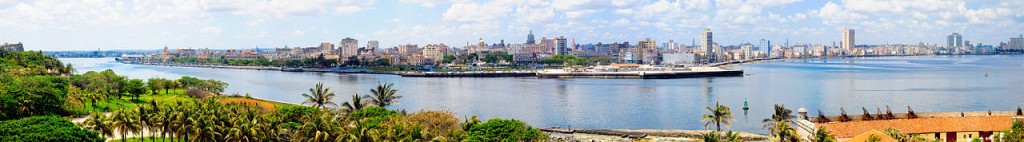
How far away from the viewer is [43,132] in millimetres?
17188

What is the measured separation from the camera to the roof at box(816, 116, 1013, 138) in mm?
20047

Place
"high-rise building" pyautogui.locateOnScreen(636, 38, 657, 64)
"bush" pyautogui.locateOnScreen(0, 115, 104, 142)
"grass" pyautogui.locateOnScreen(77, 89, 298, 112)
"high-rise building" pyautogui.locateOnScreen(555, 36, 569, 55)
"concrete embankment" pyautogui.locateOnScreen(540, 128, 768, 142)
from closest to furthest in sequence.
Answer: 1. "bush" pyautogui.locateOnScreen(0, 115, 104, 142)
2. "concrete embankment" pyautogui.locateOnScreen(540, 128, 768, 142)
3. "grass" pyautogui.locateOnScreen(77, 89, 298, 112)
4. "high-rise building" pyautogui.locateOnScreen(636, 38, 657, 64)
5. "high-rise building" pyautogui.locateOnScreen(555, 36, 569, 55)

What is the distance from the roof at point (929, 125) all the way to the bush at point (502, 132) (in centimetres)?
659

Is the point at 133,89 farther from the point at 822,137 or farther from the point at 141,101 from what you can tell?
the point at 822,137

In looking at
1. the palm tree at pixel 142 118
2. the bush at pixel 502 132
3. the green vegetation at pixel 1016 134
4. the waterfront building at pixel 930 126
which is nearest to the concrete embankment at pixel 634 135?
the bush at pixel 502 132

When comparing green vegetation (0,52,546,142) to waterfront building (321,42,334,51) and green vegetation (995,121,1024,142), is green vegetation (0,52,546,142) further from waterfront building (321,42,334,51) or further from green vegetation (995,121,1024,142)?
waterfront building (321,42,334,51)

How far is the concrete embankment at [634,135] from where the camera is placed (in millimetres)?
26156

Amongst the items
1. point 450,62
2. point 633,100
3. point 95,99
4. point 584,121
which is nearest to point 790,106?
point 633,100

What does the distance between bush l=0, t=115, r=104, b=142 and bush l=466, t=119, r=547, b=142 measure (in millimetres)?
7948

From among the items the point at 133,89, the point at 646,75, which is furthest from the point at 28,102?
the point at 646,75

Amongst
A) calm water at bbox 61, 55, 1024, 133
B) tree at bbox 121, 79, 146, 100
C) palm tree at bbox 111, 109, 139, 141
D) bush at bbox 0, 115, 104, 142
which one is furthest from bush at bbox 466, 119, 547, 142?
tree at bbox 121, 79, 146, 100

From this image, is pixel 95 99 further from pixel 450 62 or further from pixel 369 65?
pixel 450 62

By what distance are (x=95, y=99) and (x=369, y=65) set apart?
79566 millimetres

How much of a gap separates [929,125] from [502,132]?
9602mm
